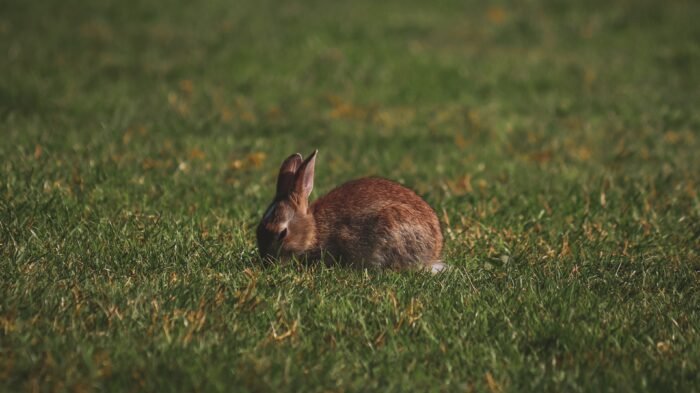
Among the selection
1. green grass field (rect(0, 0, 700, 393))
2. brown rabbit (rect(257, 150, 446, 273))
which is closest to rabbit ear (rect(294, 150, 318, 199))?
brown rabbit (rect(257, 150, 446, 273))

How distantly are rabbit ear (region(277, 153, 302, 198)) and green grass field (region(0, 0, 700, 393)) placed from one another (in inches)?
18.8

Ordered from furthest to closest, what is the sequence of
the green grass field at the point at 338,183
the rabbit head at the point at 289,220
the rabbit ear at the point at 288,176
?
1. the rabbit ear at the point at 288,176
2. the rabbit head at the point at 289,220
3. the green grass field at the point at 338,183

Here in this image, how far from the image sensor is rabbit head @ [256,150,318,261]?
17.9 feet

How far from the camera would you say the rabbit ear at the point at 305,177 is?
5.48 meters

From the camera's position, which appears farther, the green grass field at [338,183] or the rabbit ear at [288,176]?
the rabbit ear at [288,176]

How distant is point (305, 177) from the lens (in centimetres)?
565

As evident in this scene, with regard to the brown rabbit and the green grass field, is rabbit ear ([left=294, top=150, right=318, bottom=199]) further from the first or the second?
the green grass field

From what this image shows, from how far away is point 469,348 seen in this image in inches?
175

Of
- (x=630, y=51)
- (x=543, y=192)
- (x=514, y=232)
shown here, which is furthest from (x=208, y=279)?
(x=630, y=51)

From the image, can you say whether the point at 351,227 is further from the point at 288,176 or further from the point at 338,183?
the point at 338,183

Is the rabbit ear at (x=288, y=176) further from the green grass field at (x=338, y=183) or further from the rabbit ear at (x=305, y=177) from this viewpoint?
the green grass field at (x=338, y=183)

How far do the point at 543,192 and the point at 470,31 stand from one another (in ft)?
26.8

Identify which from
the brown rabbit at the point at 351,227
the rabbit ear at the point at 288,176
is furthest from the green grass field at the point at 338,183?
the rabbit ear at the point at 288,176

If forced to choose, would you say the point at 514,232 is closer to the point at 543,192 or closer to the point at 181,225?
the point at 543,192
